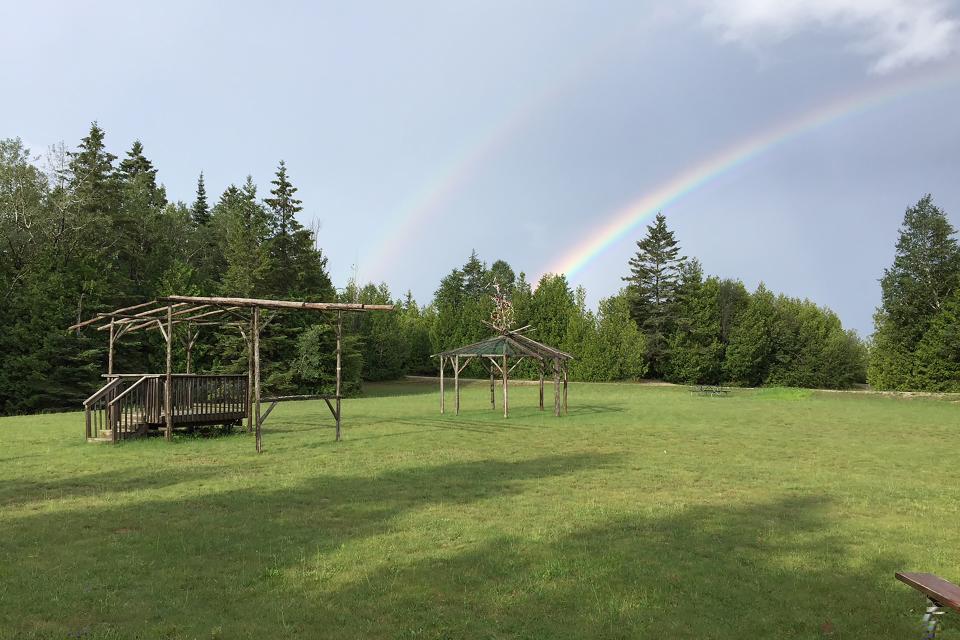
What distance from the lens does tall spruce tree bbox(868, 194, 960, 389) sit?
47.4 m

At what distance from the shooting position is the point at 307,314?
42875 millimetres

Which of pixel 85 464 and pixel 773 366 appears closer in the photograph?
pixel 85 464

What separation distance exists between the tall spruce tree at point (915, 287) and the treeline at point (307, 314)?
0.35 ft

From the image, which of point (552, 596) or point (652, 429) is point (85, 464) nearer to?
point (552, 596)

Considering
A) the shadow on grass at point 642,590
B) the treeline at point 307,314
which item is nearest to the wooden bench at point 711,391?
the treeline at point 307,314

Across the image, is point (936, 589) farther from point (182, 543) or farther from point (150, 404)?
point (150, 404)

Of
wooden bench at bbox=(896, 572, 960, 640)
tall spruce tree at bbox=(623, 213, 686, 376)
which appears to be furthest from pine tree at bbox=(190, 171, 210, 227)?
wooden bench at bbox=(896, 572, 960, 640)

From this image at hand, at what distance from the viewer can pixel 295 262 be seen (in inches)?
1788

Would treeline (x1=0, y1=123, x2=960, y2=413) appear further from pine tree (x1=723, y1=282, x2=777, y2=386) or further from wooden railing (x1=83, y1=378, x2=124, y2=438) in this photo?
wooden railing (x1=83, y1=378, x2=124, y2=438)

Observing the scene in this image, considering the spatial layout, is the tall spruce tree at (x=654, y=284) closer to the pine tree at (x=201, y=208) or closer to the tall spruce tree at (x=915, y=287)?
the tall spruce tree at (x=915, y=287)

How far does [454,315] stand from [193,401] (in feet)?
152

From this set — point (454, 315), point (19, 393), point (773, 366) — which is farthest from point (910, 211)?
point (19, 393)

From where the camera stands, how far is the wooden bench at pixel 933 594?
13.1 ft

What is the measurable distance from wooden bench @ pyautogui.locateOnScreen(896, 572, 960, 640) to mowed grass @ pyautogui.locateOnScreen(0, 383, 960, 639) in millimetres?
566
